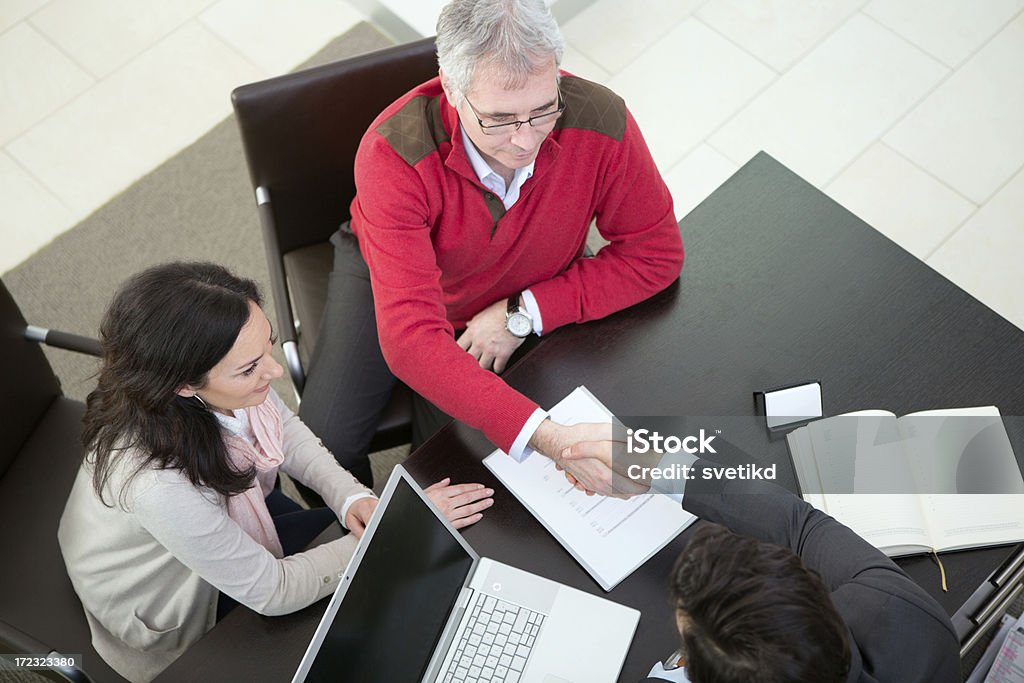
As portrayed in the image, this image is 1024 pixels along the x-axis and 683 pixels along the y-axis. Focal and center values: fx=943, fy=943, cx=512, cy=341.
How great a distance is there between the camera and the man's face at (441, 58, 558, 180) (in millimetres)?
1556

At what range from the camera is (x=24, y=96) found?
3146mm

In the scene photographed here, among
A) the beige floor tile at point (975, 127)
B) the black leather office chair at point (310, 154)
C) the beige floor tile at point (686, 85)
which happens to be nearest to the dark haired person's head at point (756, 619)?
the black leather office chair at point (310, 154)

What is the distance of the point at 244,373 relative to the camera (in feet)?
4.99

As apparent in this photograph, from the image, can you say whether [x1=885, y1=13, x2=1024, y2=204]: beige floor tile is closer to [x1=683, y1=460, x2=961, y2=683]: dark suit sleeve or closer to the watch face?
the watch face

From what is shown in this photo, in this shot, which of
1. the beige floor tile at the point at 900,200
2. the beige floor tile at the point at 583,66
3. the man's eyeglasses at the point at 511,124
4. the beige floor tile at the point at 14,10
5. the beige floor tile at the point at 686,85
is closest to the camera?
the man's eyeglasses at the point at 511,124

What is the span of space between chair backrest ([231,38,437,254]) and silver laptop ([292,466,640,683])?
96cm

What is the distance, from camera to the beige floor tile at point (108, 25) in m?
3.23

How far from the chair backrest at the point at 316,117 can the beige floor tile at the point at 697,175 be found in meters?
1.15

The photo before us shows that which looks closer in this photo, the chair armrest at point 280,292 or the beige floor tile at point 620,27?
the chair armrest at point 280,292

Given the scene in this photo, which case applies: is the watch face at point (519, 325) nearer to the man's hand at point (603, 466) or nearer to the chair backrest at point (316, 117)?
the man's hand at point (603, 466)

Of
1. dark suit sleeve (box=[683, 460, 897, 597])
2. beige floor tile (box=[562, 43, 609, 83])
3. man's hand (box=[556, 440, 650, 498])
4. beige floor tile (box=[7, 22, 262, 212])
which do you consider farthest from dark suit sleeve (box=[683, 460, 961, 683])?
beige floor tile (box=[7, 22, 262, 212])

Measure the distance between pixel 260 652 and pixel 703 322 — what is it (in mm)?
947

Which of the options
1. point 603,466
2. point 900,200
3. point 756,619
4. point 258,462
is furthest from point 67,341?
point 900,200

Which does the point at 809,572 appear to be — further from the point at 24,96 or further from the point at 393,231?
the point at 24,96
